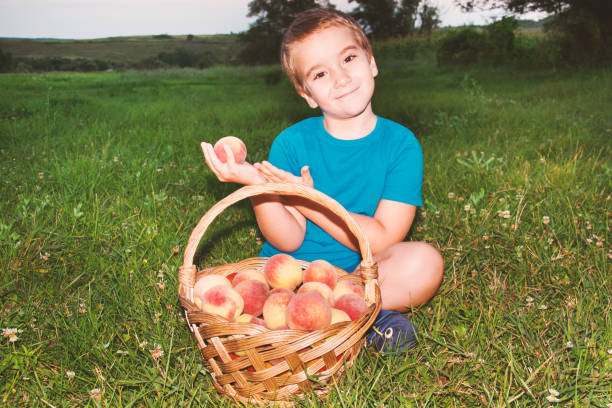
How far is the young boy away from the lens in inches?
87.4

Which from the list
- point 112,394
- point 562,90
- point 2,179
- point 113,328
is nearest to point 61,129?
point 2,179

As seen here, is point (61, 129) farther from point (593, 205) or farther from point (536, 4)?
point (536, 4)

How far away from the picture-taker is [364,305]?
1.84 m

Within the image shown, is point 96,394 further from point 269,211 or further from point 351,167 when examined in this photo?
point 351,167

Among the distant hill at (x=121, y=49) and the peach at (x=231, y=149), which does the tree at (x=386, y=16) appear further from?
the peach at (x=231, y=149)

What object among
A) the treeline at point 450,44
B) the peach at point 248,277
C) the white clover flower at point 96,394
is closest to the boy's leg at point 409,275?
the peach at point 248,277

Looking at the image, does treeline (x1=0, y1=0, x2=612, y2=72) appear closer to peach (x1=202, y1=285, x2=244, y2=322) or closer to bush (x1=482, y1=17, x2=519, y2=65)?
bush (x1=482, y1=17, x2=519, y2=65)

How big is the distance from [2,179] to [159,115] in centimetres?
356

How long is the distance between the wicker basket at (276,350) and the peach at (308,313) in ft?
0.19

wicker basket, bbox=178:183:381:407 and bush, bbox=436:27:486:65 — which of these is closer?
wicker basket, bbox=178:183:381:407

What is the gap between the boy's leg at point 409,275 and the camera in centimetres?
224

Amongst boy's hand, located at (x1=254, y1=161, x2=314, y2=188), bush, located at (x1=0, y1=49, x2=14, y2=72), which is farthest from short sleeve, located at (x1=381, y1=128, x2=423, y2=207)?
bush, located at (x1=0, y1=49, x2=14, y2=72)

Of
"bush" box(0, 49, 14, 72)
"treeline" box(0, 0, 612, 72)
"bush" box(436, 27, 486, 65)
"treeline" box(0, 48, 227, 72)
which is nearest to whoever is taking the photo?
"bush" box(0, 49, 14, 72)

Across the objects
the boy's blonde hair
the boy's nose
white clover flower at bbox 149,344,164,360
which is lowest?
white clover flower at bbox 149,344,164,360
